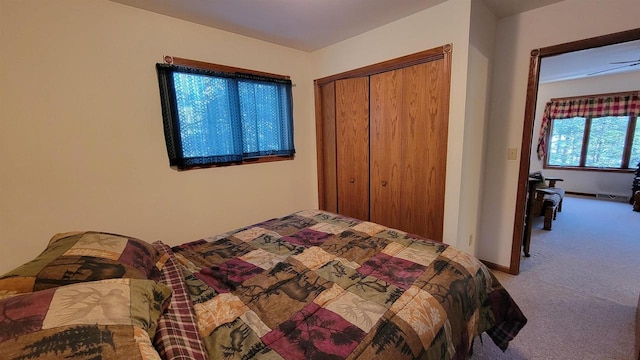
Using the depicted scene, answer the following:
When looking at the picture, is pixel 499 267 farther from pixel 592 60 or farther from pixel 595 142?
pixel 595 142

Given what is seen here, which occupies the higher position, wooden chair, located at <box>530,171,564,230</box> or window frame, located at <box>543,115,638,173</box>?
window frame, located at <box>543,115,638,173</box>

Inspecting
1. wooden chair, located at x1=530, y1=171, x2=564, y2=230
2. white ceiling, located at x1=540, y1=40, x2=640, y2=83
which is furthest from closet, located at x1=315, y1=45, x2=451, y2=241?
wooden chair, located at x1=530, y1=171, x2=564, y2=230

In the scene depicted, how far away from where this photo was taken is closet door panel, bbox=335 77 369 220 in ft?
8.71

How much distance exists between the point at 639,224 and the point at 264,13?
565cm

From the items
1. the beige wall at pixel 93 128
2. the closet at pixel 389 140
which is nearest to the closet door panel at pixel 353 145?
the closet at pixel 389 140

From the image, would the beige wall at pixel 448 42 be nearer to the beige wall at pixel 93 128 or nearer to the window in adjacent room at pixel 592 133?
the beige wall at pixel 93 128

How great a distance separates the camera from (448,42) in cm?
195

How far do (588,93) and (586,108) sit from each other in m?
0.30

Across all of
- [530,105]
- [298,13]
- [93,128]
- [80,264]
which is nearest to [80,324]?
[80,264]

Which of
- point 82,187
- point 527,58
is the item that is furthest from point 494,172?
point 82,187

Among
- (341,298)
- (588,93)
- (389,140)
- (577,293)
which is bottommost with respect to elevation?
(577,293)

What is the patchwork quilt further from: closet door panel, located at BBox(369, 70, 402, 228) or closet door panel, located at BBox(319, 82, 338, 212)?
closet door panel, located at BBox(319, 82, 338, 212)

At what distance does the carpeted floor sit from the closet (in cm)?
88

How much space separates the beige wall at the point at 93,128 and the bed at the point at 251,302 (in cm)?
78
